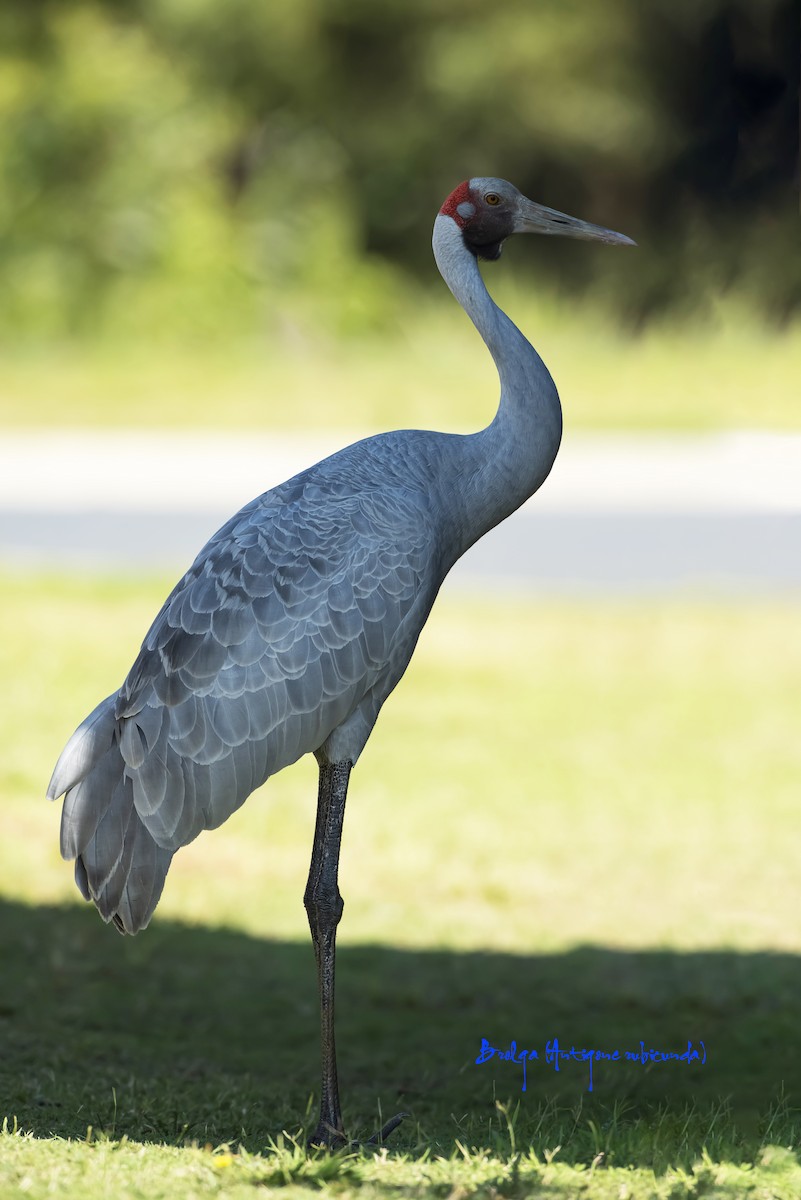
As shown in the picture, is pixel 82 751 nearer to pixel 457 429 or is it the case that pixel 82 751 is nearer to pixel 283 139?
pixel 457 429

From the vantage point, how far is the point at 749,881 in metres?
6.19

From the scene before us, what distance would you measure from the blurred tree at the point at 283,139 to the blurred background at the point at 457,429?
1.7 inches

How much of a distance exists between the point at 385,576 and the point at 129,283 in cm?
1530

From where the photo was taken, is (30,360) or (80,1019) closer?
(80,1019)

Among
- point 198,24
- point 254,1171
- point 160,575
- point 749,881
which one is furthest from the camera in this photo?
point 198,24

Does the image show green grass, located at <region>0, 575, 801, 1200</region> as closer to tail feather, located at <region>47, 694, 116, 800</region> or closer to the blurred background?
the blurred background

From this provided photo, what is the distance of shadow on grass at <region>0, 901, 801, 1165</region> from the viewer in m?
3.79

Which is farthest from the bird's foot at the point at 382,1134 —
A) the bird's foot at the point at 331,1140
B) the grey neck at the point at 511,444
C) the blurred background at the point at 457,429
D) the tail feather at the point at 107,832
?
the grey neck at the point at 511,444

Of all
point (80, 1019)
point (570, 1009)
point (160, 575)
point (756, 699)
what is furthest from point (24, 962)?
point (160, 575)

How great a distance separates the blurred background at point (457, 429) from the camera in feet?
18.0

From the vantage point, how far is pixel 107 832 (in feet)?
11.7

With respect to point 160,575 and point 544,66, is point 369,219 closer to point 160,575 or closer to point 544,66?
point 544,66


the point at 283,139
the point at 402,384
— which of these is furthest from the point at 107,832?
the point at 283,139

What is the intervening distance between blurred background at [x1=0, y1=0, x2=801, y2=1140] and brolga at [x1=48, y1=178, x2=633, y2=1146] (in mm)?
658
